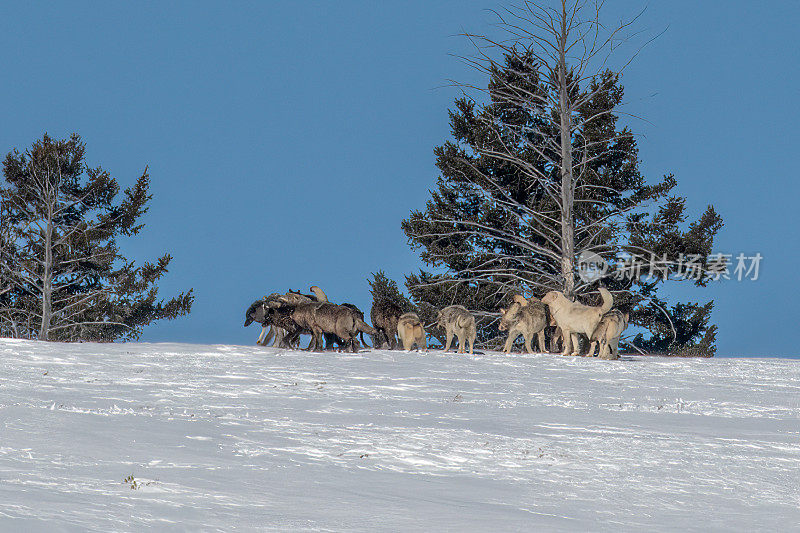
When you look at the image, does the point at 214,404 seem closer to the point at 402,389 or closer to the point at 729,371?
the point at 402,389

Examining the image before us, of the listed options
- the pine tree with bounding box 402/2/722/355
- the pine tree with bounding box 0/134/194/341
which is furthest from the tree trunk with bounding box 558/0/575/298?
the pine tree with bounding box 0/134/194/341

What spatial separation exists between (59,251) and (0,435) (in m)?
26.3

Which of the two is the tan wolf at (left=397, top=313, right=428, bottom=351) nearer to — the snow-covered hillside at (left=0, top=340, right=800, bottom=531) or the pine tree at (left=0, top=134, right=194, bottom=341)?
the snow-covered hillside at (left=0, top=340, right=800, bottom=531)

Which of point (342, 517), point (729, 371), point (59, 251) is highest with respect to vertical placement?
point (59, 251)

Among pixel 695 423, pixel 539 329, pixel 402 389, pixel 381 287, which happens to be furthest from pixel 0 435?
pixel 381 287

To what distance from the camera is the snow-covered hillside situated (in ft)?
20.8

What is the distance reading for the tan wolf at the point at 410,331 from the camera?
64.7 feet

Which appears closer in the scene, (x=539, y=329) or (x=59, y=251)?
(x=539, y=329)

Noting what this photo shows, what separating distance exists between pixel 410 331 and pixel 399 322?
322 millimetres

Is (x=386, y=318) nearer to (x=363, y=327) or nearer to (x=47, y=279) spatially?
(x=363, y=327)

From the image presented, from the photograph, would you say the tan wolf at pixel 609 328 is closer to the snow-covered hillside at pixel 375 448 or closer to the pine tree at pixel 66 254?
the snow-covered hillside at pixel 375 448

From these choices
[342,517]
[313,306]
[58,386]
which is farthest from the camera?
[313,306]

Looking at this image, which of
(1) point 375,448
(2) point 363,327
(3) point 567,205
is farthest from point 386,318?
(1) point 375,448

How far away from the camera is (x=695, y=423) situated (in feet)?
36.4
